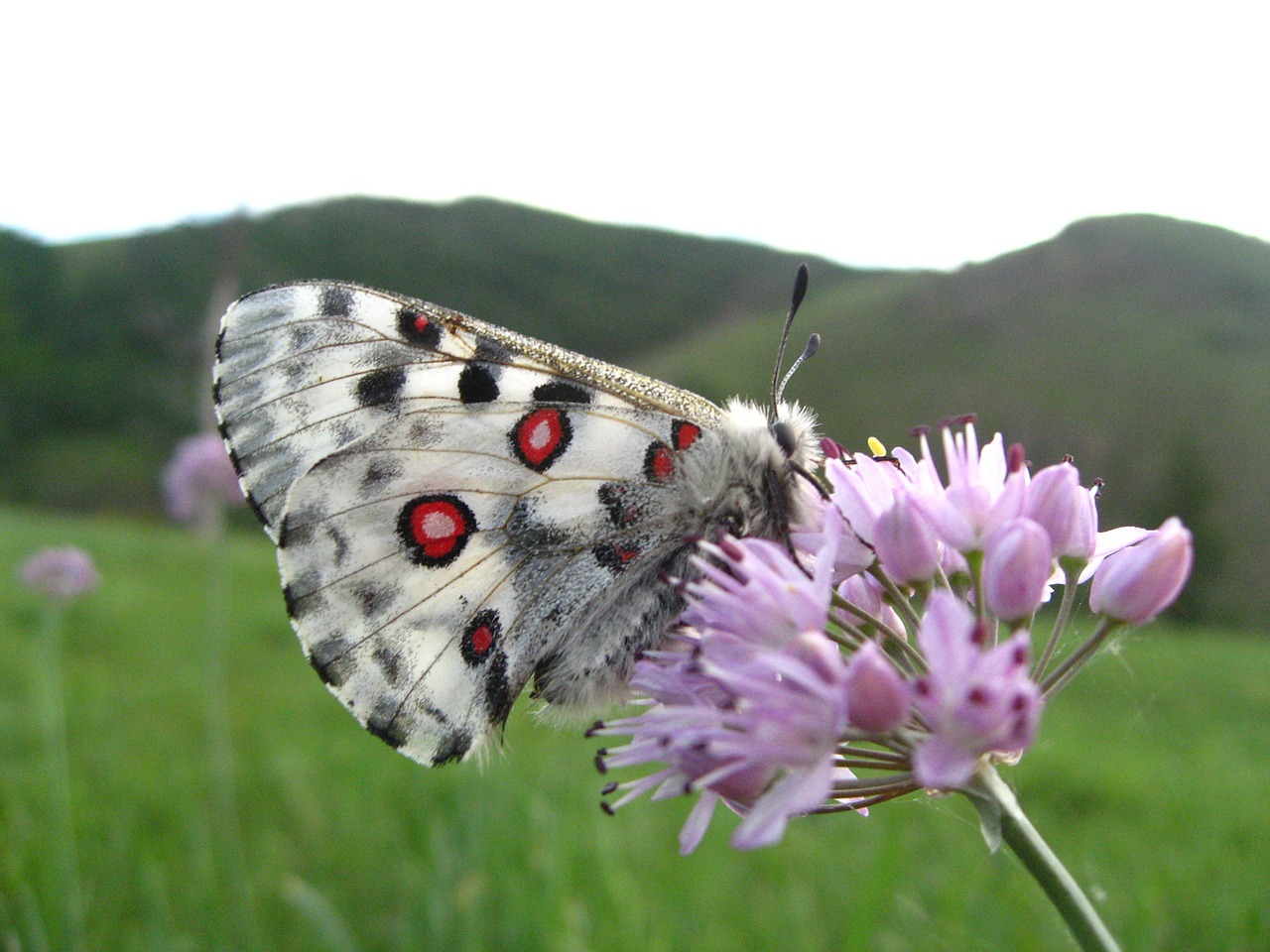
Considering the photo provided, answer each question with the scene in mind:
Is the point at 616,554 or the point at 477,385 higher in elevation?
the point at 477,385

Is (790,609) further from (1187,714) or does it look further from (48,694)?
(1187,714)

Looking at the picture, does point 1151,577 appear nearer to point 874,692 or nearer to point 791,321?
point 874,692

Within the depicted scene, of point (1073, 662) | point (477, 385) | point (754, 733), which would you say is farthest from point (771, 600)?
point (477, 385)

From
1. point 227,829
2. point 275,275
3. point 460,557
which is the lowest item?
point 275,275

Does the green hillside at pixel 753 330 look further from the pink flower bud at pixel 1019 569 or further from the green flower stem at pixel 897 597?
the pink flower bud at pixel 1019 569

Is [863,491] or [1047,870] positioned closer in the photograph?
[1047,870]

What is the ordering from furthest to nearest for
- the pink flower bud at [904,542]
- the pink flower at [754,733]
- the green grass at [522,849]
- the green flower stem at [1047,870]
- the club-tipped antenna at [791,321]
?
the green grass at [522,849] → the club-tipped antenna at [791,321] → the pink flower bud at [904,542] → the pink flower at [754,733] → the green flower stem at [1047,870]

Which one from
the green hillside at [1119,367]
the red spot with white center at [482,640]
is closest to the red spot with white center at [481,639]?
the red spot with white center at [482,640]
